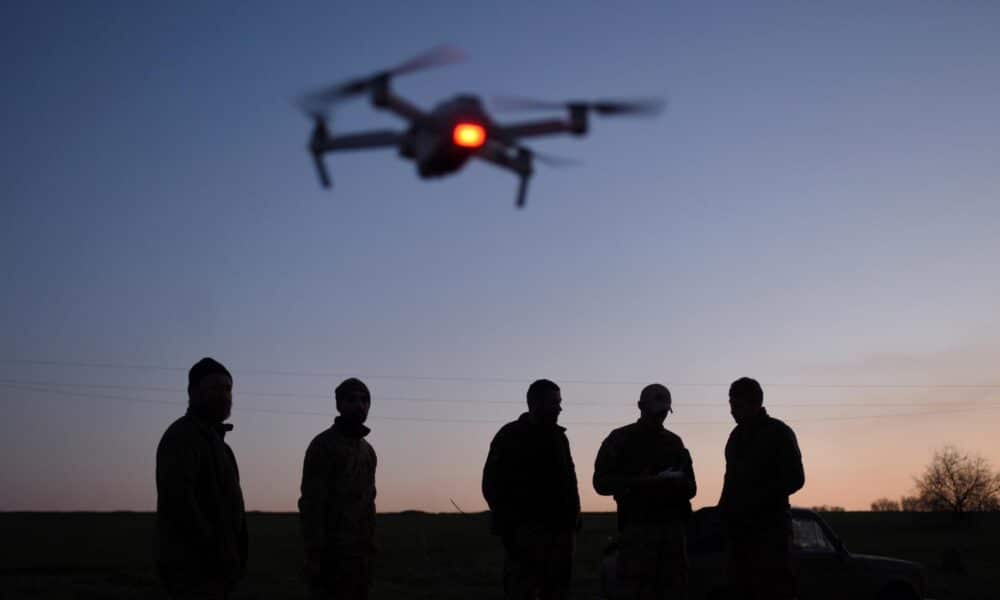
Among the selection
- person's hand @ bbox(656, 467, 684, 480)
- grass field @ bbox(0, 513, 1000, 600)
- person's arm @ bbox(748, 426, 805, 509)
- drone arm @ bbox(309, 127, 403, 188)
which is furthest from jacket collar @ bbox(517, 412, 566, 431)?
grass field @ bbox(0, 513, 1000, 600)

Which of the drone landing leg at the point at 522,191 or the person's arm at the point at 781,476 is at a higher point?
the drone landing leg at the point at 522,191

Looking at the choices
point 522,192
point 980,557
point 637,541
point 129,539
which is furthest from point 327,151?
point 129,539

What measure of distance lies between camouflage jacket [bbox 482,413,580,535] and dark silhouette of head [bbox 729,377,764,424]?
1.29 meters

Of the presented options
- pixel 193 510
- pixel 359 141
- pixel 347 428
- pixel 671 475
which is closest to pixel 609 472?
pixel 671 475

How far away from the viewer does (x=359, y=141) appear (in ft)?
15.3

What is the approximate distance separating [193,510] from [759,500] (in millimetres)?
3995

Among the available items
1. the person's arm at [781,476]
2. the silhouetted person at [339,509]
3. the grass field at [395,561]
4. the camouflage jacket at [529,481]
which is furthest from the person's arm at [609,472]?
the grass field at [395,561]

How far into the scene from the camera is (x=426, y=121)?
4188 millimetres

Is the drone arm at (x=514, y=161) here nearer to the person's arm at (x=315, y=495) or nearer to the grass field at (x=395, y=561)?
the person's arm at (x=315, y=495)

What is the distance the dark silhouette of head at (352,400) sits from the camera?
7094 mm

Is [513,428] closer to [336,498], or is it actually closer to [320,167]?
[336,498]

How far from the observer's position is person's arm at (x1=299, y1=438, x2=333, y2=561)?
6875 mm

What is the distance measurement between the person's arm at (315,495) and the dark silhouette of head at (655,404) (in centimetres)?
228

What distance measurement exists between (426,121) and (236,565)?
258 centimetres
